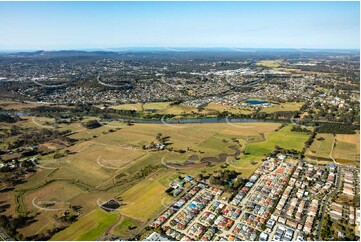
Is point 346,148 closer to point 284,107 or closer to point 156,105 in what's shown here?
point 284,107

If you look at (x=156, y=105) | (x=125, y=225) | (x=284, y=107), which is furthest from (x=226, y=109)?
(x=125, y=225)

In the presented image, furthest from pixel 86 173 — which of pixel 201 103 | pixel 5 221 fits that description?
pixel 201 103

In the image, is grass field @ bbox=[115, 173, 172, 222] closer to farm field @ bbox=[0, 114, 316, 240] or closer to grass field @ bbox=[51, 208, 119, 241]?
farm field @ bbox=[0, 114, 316, 240]

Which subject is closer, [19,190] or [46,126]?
[19,190]

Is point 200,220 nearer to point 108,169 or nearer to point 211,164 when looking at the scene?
point 211,164

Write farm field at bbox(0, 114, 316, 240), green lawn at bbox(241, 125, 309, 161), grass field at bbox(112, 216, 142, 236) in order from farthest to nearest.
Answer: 1. green lawn at bbox(241, 125, 309, 161)
2. farm field at bbox(0, 114, 316, 240)
3. grass field at bbox(112, 216, 142, 236)

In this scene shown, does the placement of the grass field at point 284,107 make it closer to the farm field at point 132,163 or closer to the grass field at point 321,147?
the farm field at point 132,163

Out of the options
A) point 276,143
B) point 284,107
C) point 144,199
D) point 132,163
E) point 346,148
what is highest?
point 284,107

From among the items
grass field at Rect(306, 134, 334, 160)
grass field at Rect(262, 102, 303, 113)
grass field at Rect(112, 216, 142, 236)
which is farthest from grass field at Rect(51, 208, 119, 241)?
grass field at Rect(262, 102, 303, 113)

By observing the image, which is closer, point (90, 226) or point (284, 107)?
point (90, 226)
